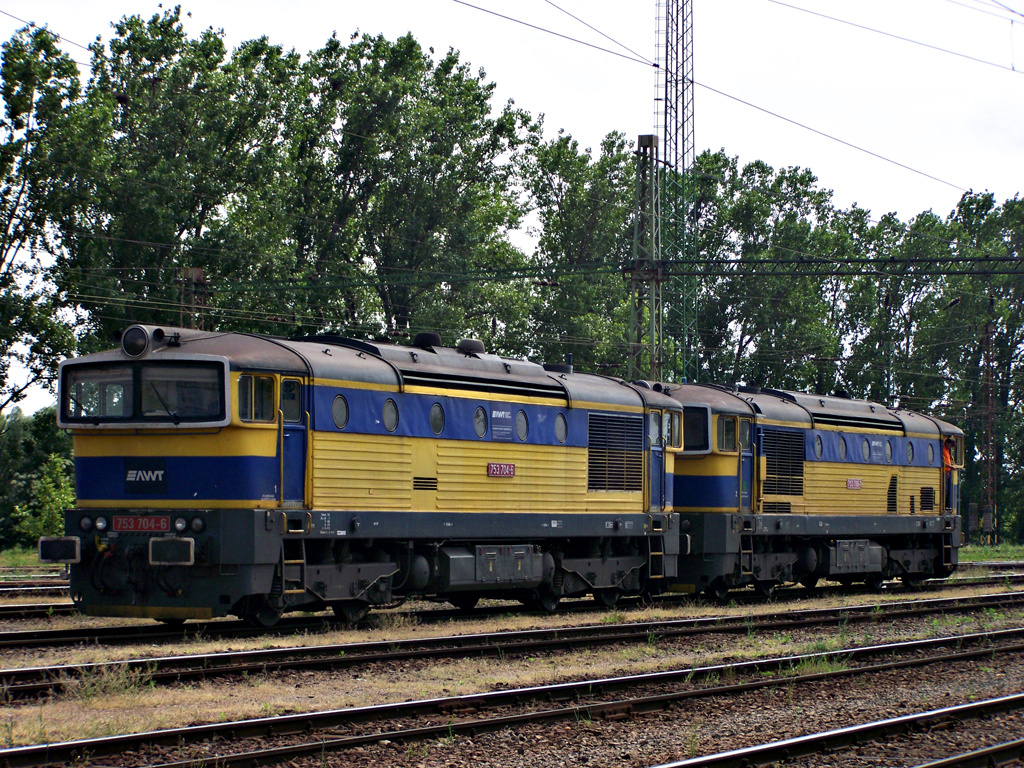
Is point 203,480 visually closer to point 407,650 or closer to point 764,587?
point 407,650

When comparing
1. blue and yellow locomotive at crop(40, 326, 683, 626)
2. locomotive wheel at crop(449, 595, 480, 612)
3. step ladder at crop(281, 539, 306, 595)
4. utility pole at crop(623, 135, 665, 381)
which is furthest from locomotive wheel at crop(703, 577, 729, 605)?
step ladder at crop(281, 539, 306, 595)

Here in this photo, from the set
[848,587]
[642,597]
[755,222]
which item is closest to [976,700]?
[642,597]

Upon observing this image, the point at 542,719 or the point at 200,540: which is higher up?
the point at 200,540

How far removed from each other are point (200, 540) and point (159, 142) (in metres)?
33.5

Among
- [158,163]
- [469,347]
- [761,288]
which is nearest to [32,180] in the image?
[158,163]

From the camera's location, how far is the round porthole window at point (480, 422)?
65.1ft

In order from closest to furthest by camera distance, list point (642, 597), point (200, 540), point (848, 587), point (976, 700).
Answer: point (976, 700), point (200, 540), point (642, 597), point (848, 587)

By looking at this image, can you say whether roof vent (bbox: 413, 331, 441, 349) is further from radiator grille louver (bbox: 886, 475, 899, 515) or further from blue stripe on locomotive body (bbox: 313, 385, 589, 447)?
radiator grille louver (bbox: 886, 475, 899, 515)

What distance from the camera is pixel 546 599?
22047 mm

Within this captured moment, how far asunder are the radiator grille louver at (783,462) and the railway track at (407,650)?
13.3 ft

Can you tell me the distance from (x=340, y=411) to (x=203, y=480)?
2.32 m

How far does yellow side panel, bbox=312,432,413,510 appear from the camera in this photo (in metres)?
17.1

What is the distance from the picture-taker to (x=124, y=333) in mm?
16125

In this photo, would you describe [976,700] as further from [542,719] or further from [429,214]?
[429,214]
